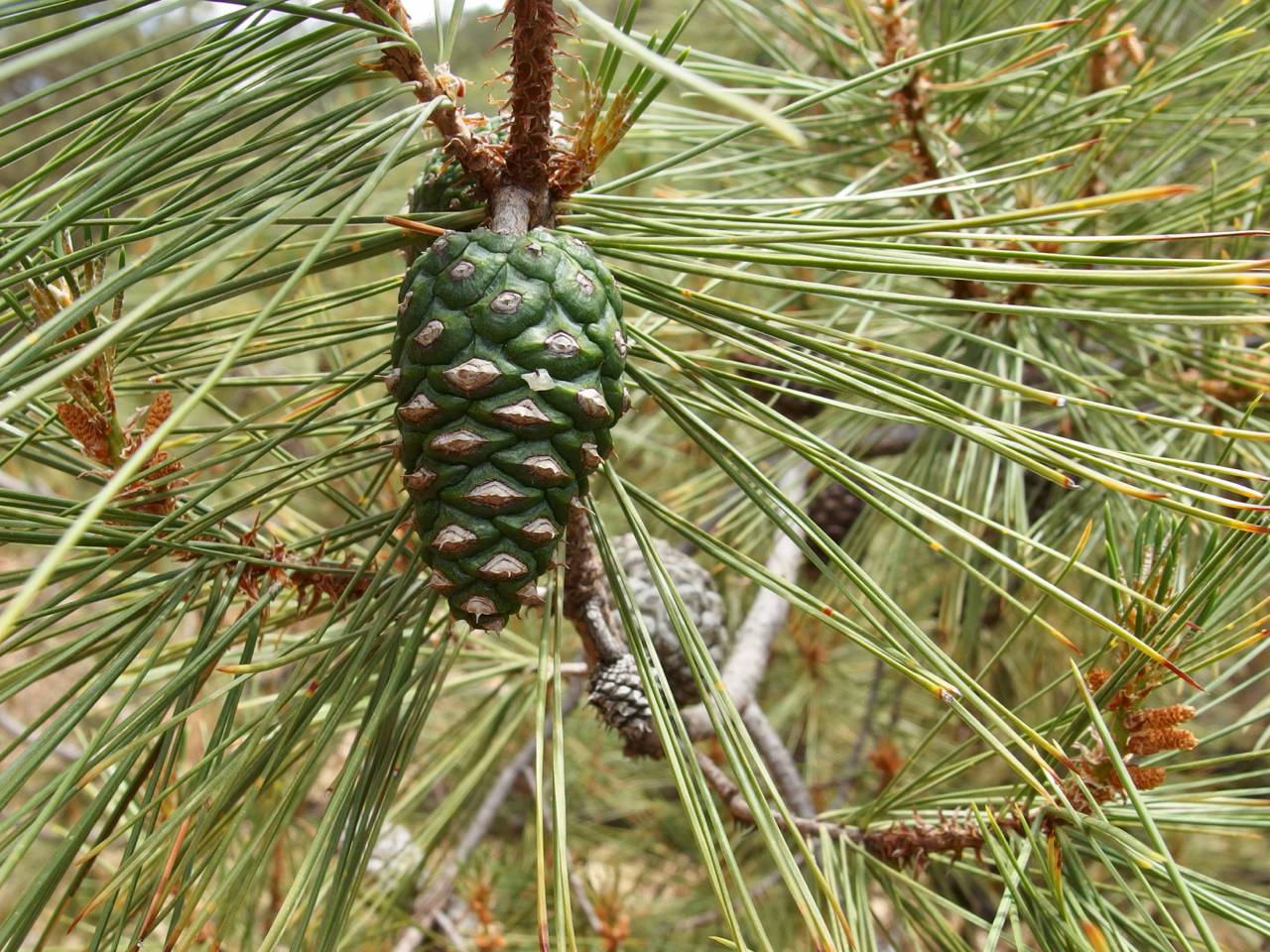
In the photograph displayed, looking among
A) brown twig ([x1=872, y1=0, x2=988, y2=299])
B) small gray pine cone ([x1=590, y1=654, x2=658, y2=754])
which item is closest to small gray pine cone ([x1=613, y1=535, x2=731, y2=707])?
small gray pine cone ([x1=590, y1=654, x2=658, y2=754])

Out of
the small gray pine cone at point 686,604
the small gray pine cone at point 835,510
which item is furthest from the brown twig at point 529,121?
the small gray pine cone at point 835,510

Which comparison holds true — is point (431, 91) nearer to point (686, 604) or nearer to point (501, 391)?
point (501, 391)

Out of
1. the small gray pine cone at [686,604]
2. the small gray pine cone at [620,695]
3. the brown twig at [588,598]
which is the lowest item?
the small gray pine cone at [620,695]

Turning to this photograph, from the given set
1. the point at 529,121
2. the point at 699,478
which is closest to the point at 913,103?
the point at 699,478

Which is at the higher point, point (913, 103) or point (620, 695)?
point (913, 103)

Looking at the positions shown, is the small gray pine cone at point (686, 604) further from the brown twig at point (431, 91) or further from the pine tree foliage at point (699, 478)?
the brown twig at point (431, 91)

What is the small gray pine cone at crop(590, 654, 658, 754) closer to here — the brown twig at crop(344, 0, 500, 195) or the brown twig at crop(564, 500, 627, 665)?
the brown twig at crop(564, 500, 627, 665)

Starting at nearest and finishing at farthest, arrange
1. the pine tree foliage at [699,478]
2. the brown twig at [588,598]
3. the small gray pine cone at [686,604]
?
the pine tree foliage at [699,478], the brown twig at [588,598], the small gray pine cone at [686,604]

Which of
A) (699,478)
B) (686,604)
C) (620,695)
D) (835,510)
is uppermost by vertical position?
(835,510)
